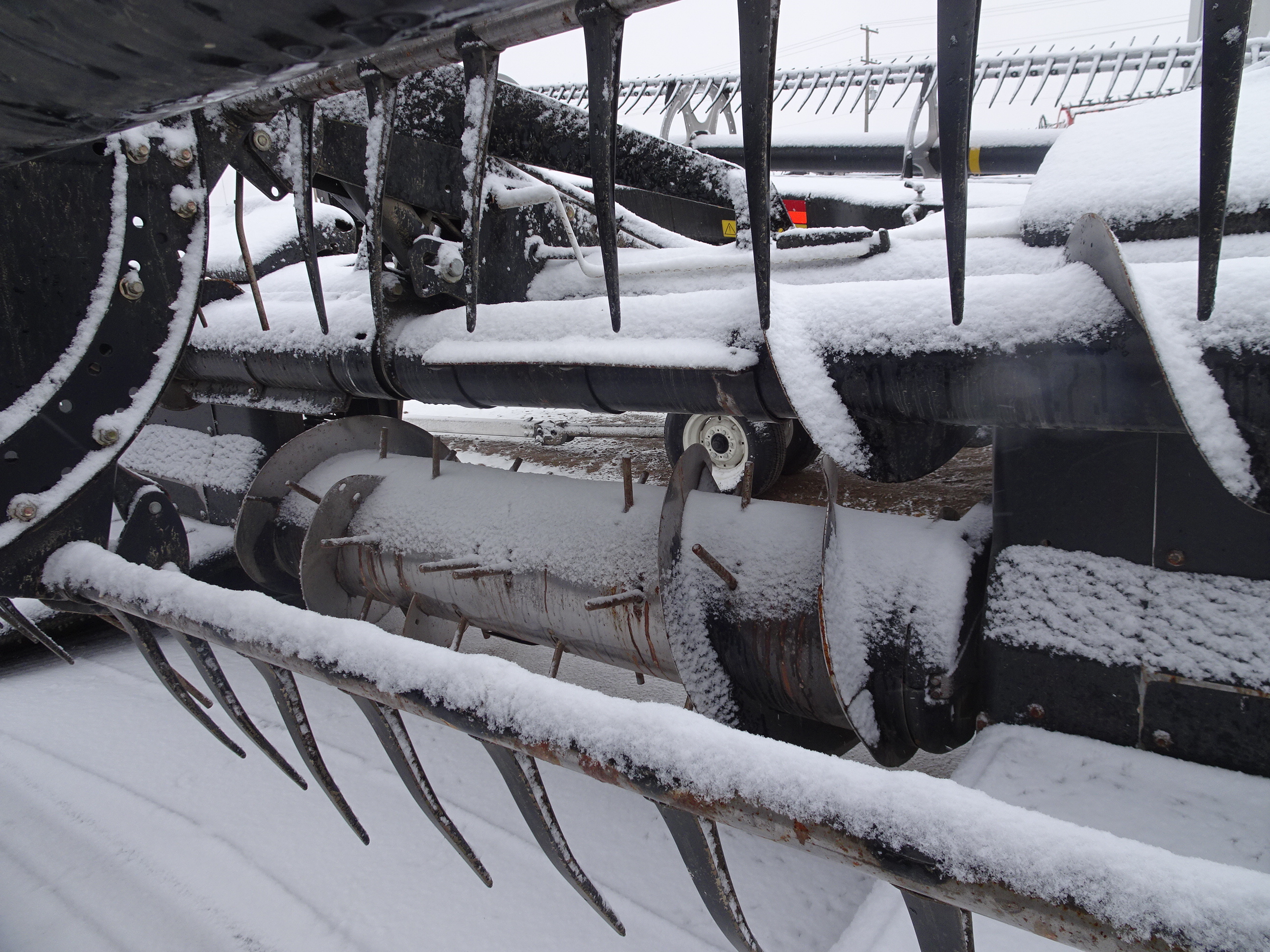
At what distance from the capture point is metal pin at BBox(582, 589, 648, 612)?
5.58 feet

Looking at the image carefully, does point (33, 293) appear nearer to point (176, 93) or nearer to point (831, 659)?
point (176, 93)

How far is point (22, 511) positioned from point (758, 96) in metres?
1.72

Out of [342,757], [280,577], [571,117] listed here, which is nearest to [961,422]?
[571,117]

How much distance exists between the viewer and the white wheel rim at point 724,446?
2766 mm

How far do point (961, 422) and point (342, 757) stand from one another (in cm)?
179

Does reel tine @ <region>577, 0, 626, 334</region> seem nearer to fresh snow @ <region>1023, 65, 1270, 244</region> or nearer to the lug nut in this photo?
fresh snow @ <region>1023, 65, 1270, 244</region>

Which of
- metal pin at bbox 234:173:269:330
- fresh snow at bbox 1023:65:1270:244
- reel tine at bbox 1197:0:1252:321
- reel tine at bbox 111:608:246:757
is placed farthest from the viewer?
reel tine at bbox 111:608:246:757

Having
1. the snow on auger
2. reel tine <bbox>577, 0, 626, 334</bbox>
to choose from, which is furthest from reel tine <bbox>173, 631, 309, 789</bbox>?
reel tine <bbox>577, 0, 626, 334</bbox>

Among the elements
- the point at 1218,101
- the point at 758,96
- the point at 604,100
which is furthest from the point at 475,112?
the point at 1218,101

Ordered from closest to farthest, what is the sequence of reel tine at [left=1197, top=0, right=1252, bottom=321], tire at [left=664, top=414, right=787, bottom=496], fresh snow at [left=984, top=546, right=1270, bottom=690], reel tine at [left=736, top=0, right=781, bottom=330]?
reel tine at [left=1197, top=0, right=1252, bottom=321] < reel tine at [left=736, top=0, right=781, bottom=330] < fresh snow at [left=984, top=546, right=1270, bottom=690] < tire at [left=664, top=414, right=787, bottom=496]

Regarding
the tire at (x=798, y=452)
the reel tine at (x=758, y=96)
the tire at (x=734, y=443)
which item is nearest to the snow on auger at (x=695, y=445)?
the reel tine at (x=758, y=96)

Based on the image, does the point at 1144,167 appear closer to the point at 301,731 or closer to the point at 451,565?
the point at 451,565

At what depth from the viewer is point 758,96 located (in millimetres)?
856

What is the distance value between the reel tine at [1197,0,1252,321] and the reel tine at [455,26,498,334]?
0.69 metres
